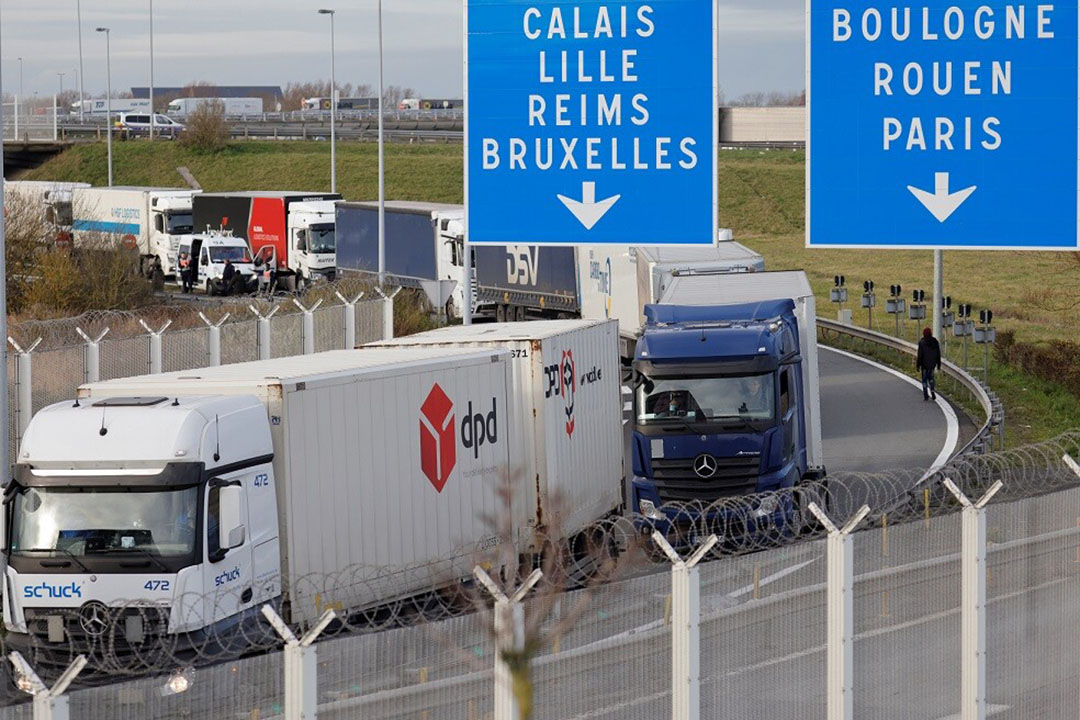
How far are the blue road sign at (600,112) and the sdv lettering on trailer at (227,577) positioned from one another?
4088 mm

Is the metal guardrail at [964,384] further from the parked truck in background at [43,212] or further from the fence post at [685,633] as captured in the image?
the parked truck in background at [43,212]

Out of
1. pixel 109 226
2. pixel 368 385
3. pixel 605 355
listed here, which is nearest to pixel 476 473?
pixel 368 385

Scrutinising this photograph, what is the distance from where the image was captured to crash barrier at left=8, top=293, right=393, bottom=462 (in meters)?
21.4

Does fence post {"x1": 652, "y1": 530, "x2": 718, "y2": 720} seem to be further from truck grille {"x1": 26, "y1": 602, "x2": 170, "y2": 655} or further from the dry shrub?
the dry shrub

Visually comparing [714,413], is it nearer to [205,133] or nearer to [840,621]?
[840,621]

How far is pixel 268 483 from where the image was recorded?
44.2 feet

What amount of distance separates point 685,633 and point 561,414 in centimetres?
998

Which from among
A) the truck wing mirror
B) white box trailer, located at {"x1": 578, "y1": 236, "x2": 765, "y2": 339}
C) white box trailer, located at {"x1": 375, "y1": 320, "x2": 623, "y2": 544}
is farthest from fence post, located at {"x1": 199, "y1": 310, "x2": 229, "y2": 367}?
the truck wing mirror

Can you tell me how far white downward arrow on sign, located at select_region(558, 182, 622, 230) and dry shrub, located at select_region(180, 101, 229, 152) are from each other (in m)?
95.3

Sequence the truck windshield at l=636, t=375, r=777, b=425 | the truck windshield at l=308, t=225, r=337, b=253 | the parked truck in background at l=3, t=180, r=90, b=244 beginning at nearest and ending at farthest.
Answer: the truck windshield at l=636, t=375, r=777, b=425
the parked truck in background at l=3, t=180, r=90, b=244
the truck windshield at l=308, t=225, r=337, b=253

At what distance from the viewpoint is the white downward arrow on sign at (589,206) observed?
14.9m

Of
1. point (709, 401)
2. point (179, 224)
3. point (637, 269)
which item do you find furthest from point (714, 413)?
point (179, 224)

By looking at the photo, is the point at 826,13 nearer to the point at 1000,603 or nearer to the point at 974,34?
the point at 974,34

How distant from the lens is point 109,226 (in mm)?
61844
